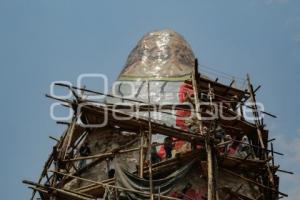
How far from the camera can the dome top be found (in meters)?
23.3

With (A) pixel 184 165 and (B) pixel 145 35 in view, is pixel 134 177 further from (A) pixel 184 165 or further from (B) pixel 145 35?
(B) pixel 145 35

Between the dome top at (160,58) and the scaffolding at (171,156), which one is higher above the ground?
the dome top at (160,58)

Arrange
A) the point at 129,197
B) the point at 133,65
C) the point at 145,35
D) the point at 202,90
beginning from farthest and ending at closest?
the point at 145,35, the point at 133,65, the point at 202,90, the point at 129,197

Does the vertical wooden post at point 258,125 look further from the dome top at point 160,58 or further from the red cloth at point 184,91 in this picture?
the dome top at point 160,58

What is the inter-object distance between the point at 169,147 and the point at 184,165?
4.81ft

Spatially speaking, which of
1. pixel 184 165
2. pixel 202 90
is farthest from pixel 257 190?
pixel 202 90

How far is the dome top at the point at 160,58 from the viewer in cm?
2334

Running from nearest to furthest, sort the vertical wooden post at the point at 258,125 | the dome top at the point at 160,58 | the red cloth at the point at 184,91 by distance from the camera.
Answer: the vertical wooden post at the point at 258,125, the red cloth at the point at 184,91, the dome top at the point at 160,58

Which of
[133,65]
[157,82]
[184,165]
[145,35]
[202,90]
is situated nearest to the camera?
[184,165]

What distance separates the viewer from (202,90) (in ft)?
67.5

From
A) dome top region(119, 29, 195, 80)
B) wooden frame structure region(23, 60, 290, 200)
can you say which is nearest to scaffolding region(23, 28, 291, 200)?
wooden frame structure region(23, 60, 290, 200)

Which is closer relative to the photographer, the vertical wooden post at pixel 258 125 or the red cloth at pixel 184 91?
the vertical wooden post at pixel 258 125

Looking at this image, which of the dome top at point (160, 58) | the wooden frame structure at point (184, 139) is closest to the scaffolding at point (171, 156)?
the wooden frame structure at point (184, 139)

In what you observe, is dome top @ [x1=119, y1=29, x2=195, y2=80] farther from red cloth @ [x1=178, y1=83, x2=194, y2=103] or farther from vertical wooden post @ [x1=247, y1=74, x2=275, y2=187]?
vertical wooden post @ [x1=247, y1=74, x2=275, y2=187]
